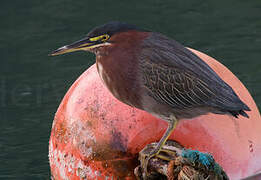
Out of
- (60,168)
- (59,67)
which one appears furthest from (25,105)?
(60,168)

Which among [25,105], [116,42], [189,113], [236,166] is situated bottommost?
[25,105]

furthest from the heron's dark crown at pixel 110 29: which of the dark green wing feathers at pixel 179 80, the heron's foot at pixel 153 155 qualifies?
the heron's foot at pixel 153 155

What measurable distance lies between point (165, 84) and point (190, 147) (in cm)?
74

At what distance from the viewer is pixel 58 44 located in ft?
38.8

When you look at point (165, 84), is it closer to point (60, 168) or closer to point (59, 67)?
point (60, 168)

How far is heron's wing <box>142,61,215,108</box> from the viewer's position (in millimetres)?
5027

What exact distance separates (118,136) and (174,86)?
697 mm

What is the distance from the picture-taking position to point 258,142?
5.88 metres

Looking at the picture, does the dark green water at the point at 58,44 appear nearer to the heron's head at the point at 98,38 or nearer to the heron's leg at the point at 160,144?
the heron's leg at the point at 160,144

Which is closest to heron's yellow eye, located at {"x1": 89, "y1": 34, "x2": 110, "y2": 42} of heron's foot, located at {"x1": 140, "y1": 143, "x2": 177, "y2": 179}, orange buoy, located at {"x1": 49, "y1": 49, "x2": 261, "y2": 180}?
orange buoy, located at {"x1": 49, "y1": 49, "x2": 261, "y2": 180}

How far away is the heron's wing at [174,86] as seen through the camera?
503cm

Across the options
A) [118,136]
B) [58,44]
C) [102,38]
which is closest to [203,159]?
[118,136]

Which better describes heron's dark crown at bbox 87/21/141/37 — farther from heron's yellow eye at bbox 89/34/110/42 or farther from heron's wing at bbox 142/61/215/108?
heron's wing at bbox 142/61/215/108

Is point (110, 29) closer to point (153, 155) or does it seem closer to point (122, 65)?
point (122, 65)
